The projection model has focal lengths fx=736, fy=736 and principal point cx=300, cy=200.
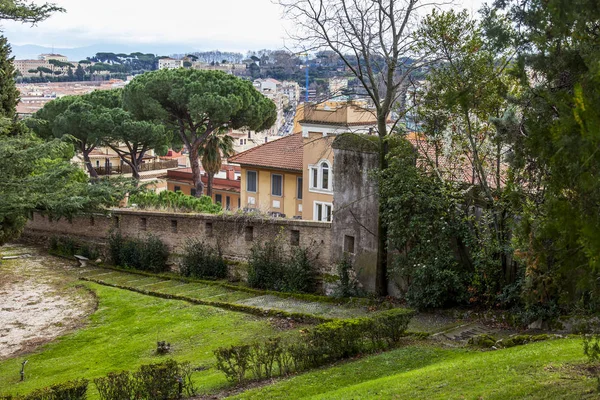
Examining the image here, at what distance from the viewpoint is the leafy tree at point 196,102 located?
1545 inches

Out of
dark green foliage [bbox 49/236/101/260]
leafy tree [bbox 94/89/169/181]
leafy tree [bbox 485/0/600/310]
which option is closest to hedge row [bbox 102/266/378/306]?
dark green foliage [bbox 49/236/101/260]

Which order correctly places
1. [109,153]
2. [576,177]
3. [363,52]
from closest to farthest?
[576,177], [363,52], [109,153]

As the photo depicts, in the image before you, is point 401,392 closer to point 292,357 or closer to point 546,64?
point 292,357

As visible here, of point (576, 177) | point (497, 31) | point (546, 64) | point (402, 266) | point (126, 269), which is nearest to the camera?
point (576, 177)

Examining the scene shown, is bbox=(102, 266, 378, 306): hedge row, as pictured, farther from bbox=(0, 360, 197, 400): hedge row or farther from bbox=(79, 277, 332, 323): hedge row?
bbox=(0, 360, 197, 400): hedge row

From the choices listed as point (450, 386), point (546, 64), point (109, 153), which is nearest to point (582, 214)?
point (546, 64)

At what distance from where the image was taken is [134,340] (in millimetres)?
15133

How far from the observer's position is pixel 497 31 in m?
8.95

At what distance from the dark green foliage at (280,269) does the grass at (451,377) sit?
6331 mm

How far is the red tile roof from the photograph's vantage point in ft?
117

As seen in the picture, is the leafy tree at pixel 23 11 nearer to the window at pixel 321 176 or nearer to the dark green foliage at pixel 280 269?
the dark green foliage at pixel 280 269

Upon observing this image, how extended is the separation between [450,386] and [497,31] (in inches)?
173

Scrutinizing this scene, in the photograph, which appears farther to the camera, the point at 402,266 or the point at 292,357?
the point at 402,266

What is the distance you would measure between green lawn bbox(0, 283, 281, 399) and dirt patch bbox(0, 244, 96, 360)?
2.11 ft
